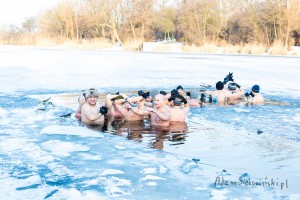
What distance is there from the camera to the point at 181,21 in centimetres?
3638

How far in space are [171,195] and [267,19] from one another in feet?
94.0

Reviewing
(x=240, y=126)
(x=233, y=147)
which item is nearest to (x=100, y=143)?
(x=233, y=147)

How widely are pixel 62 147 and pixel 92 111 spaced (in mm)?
1778

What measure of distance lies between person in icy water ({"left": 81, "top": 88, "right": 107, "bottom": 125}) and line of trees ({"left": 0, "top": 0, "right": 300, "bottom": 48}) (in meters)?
22.9

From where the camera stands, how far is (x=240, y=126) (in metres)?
5.96

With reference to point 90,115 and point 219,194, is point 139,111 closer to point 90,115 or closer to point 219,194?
point 90,115

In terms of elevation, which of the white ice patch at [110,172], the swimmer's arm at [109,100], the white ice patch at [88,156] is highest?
the swimmer's arm at [109,100]

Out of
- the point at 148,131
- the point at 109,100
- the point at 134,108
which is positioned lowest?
the point at 148,131

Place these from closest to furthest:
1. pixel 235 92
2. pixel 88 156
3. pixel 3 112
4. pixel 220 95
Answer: pixel 88 156 < pixel 3 112 < pixel 220 95 < pixel 235 92

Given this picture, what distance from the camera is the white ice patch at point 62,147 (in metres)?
4.33

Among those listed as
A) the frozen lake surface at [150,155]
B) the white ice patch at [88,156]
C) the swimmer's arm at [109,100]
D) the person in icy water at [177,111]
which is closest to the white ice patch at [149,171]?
the frozen lake surface at [150,155]

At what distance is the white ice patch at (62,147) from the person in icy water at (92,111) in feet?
4.66

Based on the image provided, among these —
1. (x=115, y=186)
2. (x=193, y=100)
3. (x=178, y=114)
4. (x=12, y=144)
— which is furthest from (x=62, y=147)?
(x=193, y=100)

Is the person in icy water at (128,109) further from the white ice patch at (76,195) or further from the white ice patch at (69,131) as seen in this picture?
the white ice patch at (76,195)
